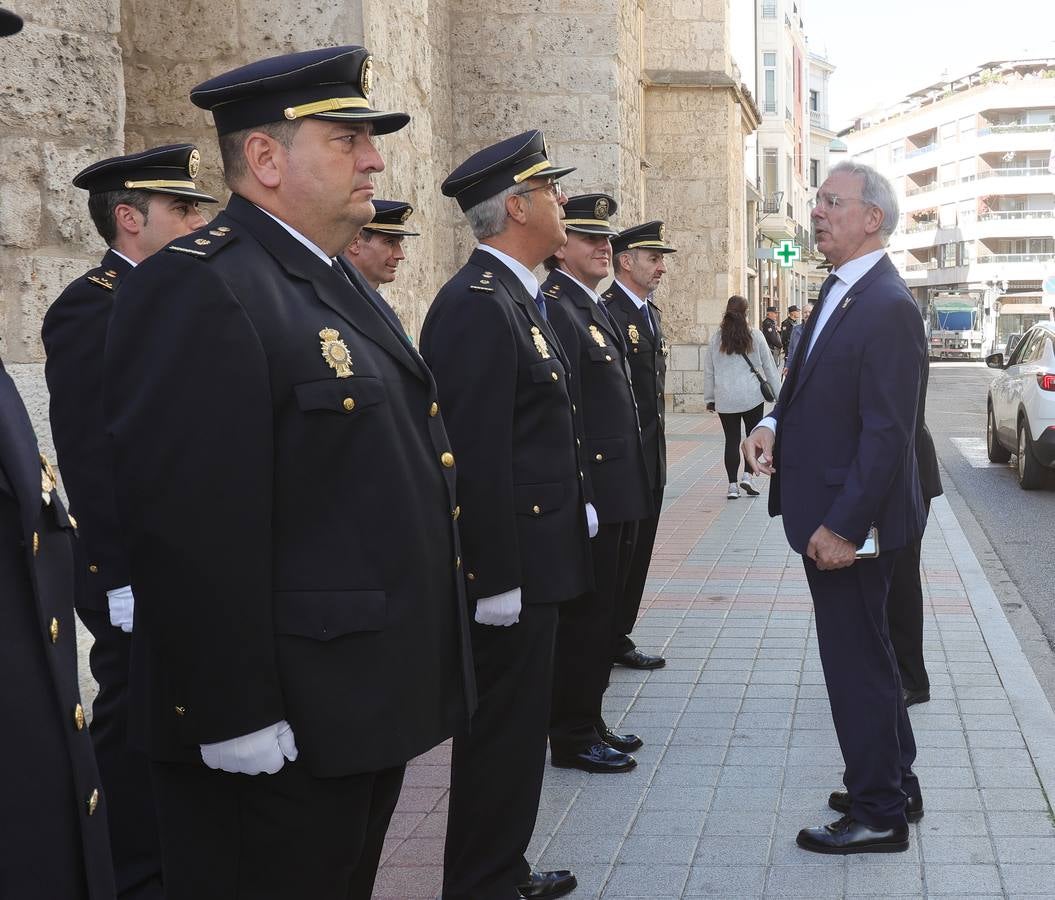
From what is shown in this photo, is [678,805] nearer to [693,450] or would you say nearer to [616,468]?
[616,468]

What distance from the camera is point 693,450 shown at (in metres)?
17.0

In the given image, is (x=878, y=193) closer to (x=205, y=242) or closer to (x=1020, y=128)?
(x=205, y=242)

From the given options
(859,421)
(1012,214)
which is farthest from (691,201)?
(1012,214)

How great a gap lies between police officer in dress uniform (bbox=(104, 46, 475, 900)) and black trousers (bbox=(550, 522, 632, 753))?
7.64 feet

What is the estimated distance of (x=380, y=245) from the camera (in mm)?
4949

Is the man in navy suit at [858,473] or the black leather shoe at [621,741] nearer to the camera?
the man in navy suit at [858,473]

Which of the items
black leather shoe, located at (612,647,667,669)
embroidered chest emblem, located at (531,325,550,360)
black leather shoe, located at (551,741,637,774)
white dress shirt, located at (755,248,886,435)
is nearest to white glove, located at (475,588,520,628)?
embroidered chest emblem, located at (531,325,550,360)

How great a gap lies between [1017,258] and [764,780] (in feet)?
288

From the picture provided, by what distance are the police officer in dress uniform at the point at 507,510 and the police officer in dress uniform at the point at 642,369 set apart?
2088 millimetres

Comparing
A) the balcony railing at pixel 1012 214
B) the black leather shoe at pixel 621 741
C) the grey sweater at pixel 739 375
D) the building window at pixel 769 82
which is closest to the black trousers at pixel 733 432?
the grey sweater at pixel 739 375

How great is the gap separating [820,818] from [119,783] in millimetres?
2274

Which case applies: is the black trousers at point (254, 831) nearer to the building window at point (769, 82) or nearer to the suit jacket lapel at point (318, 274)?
the suit jacket lapel at point (318, 274)

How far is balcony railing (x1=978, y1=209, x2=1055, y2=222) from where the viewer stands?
282 feet

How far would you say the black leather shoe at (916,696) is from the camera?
5.66m
